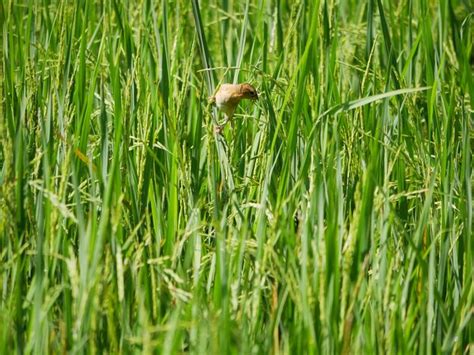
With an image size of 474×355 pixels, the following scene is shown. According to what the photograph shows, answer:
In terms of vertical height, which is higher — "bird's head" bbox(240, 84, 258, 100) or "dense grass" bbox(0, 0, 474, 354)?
"bird's head" bbox(240, 84, 258, 100)

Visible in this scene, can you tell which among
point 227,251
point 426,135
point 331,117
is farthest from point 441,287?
Result: point 426,135

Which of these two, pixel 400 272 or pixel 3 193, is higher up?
pixel 3 193

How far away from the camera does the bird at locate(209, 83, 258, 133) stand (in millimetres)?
2178

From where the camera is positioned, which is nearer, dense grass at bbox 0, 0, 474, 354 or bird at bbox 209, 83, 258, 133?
dense grass at bbox 0, 0, 474, 354

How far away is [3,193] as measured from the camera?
1867 mm

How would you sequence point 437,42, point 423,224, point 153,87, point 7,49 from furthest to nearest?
point 437,42 → point 7,49 → point 153,87 → point 423,224

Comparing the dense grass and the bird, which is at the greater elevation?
the bird

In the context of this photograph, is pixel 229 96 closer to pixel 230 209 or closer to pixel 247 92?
pixel 247 92

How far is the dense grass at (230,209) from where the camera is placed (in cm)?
184

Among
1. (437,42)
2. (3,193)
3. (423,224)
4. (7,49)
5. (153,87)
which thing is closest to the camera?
(3,193)

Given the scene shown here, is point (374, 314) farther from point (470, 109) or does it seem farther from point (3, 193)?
point (470, 109)

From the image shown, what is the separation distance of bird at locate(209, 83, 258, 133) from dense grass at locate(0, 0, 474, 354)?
3 centimetres

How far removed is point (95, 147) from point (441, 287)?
0.92 meters

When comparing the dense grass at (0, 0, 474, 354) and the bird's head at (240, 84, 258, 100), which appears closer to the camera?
the dense grass at (0, 0, 474, 354)
